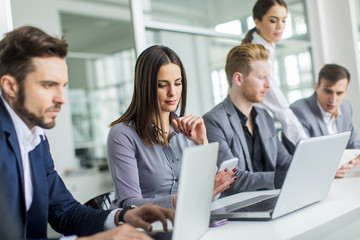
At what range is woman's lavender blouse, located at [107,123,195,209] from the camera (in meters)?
1.81

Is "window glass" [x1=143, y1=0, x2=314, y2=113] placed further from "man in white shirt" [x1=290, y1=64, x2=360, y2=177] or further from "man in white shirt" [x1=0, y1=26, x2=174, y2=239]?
"man in white shirt" [x1=0, y1=26, x2=174, y2=239]

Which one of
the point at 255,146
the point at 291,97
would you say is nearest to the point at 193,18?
the point at 255,146

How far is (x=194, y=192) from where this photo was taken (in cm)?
108

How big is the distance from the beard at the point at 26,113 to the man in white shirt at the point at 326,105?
2.50m

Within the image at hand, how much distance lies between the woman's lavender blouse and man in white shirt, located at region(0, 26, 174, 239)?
36cm

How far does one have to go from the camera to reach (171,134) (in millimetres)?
2100

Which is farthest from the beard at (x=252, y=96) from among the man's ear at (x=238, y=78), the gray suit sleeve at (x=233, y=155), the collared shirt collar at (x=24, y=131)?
the collared shirt collar at (x=24, y=131)

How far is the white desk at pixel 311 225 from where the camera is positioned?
118 centimetres

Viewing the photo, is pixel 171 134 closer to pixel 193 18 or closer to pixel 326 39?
pixel 193 18

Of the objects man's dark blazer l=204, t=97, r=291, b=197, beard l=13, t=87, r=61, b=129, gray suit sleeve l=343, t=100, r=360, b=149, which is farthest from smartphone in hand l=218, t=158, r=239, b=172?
gray suit sleeve l=343, t=100, r=360, b=149

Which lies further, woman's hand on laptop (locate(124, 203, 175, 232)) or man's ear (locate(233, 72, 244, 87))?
man's ear (locate(233, 72, 244, 87))

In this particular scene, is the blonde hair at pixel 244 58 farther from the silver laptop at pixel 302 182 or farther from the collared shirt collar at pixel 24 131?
the collared shirt collar at pixel 24 131

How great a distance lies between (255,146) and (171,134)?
2.50 ft

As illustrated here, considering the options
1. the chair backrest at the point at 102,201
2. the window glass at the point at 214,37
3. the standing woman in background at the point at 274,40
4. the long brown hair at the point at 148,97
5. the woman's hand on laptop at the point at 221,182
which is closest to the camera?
the woman's hand on laptop at the point at 221,182
